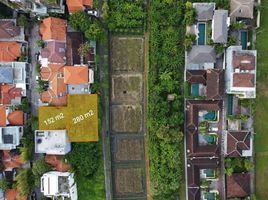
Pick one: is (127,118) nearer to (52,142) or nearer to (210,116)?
(52,142)

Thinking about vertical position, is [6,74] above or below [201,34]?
below

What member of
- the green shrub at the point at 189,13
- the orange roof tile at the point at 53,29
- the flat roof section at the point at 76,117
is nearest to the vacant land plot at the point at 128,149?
the flat roof section at the point at 76,117

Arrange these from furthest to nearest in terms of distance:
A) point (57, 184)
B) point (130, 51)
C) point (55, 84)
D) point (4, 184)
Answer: point (130, 51) < point (4, 184) < point (55, 84) < point (57, 184)

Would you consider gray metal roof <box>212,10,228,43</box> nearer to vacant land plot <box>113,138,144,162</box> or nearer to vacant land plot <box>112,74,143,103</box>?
vacant land plot <box>112,74,143,103</box>

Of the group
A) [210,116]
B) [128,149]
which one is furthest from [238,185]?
[128,149]

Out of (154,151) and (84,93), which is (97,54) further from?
(154,151)

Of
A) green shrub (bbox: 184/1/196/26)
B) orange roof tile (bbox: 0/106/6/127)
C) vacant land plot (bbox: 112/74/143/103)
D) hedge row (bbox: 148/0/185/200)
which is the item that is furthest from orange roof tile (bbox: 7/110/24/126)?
green shrub (bbox: 184/1/196/26)
